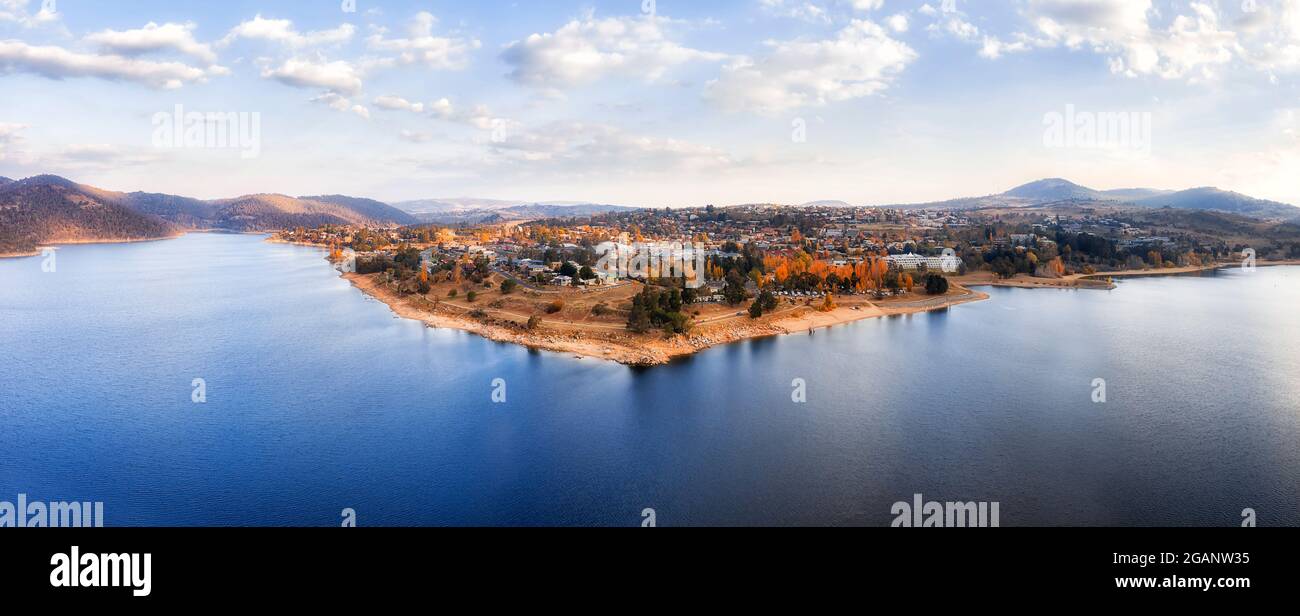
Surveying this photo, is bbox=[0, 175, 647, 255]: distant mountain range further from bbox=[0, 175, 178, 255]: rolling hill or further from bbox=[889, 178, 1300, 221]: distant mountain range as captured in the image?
bbox=[889, 178, 1300, 221]: distant mountain range

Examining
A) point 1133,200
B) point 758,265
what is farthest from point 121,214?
point 1133,200

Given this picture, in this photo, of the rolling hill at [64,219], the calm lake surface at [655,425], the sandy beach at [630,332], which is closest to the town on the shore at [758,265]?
the sandy beach at [630,332]

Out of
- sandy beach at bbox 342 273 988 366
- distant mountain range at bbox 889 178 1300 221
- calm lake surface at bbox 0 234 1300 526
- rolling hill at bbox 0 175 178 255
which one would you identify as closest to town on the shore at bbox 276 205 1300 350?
sandy beach at bbox 342 273 988 366

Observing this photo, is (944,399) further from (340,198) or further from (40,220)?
(340,198)

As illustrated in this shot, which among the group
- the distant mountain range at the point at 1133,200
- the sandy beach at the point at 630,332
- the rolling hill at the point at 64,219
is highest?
the distant mountain range at the point at 1133,200

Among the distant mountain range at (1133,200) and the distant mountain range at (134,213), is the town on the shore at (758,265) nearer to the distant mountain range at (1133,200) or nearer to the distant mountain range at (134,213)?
the distant mountain range at (134,213)

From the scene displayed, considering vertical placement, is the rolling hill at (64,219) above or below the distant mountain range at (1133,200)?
below

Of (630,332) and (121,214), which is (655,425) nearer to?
(630,332)
